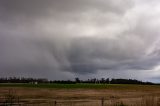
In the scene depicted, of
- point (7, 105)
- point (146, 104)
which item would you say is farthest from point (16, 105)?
point (146, 104)

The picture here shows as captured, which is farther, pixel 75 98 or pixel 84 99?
pixel 75 98

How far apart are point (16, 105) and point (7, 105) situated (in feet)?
7.58

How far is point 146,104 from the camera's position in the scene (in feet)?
106

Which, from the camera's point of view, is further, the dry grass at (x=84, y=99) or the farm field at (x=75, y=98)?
the farm field at (x=75, y=98)

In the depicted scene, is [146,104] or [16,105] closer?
[146,104]

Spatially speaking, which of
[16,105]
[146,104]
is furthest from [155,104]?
[16,105]

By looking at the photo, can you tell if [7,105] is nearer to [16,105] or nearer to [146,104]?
[16,105]

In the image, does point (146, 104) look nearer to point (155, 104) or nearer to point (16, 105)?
point (155, 104)

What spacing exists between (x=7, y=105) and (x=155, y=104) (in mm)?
12960

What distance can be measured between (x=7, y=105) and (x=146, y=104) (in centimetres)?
1219

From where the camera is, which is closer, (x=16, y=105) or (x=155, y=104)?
(x=155, y=104)

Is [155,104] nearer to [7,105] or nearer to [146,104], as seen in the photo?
[146,104]

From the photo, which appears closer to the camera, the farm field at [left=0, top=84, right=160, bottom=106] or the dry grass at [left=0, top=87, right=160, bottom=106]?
the dry grass at [left=0, top=87, right=160, bottom=106]

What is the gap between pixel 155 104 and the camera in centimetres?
3234
